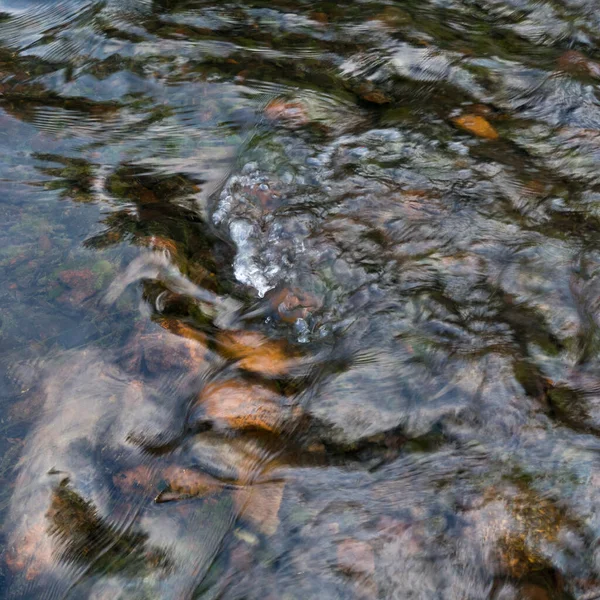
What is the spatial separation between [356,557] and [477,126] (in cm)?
350

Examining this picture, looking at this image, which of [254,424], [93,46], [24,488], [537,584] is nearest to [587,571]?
[537,584]

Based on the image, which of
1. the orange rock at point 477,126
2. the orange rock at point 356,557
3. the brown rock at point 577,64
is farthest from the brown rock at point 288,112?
the orange rock at point 356,557

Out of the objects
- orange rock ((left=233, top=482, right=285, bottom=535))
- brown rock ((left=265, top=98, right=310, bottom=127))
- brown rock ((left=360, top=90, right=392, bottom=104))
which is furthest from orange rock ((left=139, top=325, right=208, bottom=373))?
brown rock ((left=360, top=90, right=392, bottom=104))

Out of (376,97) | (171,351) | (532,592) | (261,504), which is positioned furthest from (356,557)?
(376,97)

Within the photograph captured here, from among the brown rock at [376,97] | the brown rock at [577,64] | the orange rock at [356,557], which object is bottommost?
the orange rock at [356,557]

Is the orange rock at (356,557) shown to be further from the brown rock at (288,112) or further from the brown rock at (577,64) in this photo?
the brown rock at (577,64)

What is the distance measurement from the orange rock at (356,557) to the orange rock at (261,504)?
13.5 inches

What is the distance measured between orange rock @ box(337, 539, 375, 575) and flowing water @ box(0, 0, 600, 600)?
0.5 inches

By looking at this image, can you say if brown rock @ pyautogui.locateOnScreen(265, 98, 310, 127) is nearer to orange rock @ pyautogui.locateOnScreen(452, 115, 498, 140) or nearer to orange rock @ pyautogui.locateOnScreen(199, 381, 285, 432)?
orange rock @ pyautogui.locateOnScreen(452, 115, 498, 140)

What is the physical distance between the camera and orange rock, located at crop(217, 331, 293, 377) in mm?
3529

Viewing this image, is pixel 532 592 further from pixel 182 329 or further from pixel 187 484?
pixel 182 329

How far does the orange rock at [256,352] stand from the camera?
353 cm

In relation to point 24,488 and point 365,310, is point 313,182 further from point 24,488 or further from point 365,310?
point 24,488

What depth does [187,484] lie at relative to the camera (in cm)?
305
